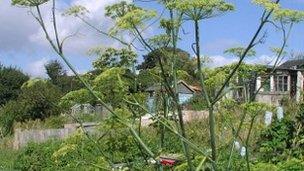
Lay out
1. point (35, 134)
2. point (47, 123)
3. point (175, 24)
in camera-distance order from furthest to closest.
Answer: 1. point (47, 123)
2. point (35, 134)
3. point (175, 24)

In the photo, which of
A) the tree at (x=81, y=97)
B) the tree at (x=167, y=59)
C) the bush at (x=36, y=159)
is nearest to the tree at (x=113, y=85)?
the tree at (x=81, y=97)

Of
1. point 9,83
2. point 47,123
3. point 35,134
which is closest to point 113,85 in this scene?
point 35,134

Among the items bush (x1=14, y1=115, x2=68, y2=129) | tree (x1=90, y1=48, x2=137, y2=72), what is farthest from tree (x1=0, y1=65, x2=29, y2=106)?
tree (x1=90, y1=48, x2=137, y2=72)

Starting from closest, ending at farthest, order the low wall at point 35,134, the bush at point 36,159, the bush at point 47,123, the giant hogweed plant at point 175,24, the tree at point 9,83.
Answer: the giant hogweed plant at point 175,24 < the bush at point 36,159 < the low wall at point 35,134 < the bush at point 47,123 < the tree at point 9,83

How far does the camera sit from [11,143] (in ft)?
110

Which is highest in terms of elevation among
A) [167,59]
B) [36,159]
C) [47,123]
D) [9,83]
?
[9,83]

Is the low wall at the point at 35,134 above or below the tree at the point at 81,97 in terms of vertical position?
below

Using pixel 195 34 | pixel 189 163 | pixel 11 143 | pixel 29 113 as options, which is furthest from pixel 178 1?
pixel 29 113

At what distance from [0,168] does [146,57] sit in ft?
56.1

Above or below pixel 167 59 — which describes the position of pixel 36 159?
below

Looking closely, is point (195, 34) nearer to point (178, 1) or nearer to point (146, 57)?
point (178, 1)

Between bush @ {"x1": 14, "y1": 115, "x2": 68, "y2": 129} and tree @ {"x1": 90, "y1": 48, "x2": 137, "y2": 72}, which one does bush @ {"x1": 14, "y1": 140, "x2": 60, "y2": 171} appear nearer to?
tree @ {"x1": 90, "y1": 48, "x2": 137, "y2": 72}

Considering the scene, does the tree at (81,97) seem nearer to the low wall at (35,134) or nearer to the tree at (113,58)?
the tree at (113,58)

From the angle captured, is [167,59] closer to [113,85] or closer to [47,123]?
[113,85]
